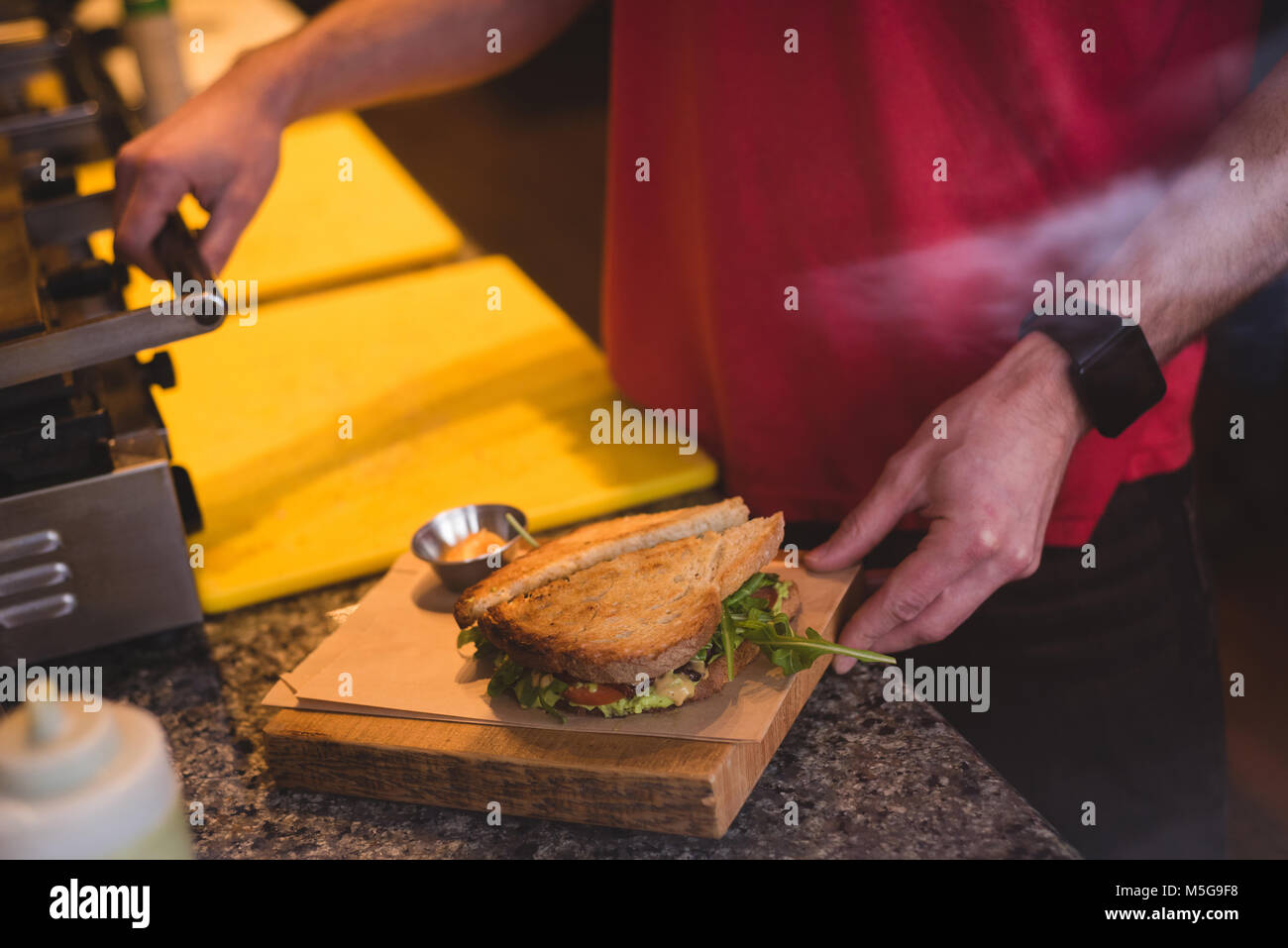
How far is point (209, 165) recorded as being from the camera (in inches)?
66.6

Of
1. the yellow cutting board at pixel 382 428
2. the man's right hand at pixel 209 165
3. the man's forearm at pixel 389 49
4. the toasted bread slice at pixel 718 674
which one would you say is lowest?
the toasted bread slice at pixel 718 674

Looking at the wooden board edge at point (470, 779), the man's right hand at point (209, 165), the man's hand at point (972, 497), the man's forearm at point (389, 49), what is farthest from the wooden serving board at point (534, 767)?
the man's forearm at point (389, 49)

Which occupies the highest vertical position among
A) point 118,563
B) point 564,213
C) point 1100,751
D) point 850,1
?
point 564,213

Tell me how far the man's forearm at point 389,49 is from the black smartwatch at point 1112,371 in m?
1.12

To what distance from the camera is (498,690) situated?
3.93 ft

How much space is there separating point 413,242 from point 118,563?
130 cm

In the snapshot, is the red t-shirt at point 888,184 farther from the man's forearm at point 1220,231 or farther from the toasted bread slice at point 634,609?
the toasted bread slice at point 634,609

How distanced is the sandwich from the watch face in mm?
391

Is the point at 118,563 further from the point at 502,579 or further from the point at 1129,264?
the point at 1129,264

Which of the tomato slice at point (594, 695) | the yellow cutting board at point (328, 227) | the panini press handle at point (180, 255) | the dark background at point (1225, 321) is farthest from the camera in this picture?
the dark background at point (1225, 321)

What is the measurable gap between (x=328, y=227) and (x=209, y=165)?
1.00 m

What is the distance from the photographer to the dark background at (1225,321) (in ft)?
8.86

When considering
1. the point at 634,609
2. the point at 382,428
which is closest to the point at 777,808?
the point at 634,609

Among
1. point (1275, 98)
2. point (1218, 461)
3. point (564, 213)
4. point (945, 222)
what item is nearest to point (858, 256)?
point (945, 222)
